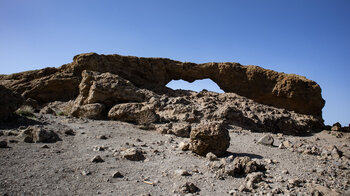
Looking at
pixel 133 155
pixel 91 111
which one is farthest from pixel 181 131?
pixel 91 111

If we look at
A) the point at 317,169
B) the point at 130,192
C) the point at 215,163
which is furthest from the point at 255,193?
the point at 317,169

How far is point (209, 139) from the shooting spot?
5074 mm

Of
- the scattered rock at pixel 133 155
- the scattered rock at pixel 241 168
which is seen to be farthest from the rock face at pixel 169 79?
the scattered rock at pixel 241 168

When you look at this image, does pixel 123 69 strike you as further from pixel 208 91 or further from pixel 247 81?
pixel 247 81

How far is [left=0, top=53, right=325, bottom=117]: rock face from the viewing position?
1330 cm

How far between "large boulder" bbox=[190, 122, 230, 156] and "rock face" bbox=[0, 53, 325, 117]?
8.89m

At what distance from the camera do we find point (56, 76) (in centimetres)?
1352

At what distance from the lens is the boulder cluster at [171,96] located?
27.2 feet

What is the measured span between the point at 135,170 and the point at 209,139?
1838 mm

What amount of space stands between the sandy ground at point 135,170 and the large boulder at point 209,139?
0.23 m

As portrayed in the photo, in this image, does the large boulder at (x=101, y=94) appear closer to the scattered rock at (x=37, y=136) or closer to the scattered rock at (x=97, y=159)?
the scattered rock at (x=37, y=136)

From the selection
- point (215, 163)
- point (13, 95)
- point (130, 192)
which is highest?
point (13, 95)

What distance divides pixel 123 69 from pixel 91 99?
472 cm

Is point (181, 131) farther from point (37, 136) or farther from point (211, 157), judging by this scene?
point (37, 136)
